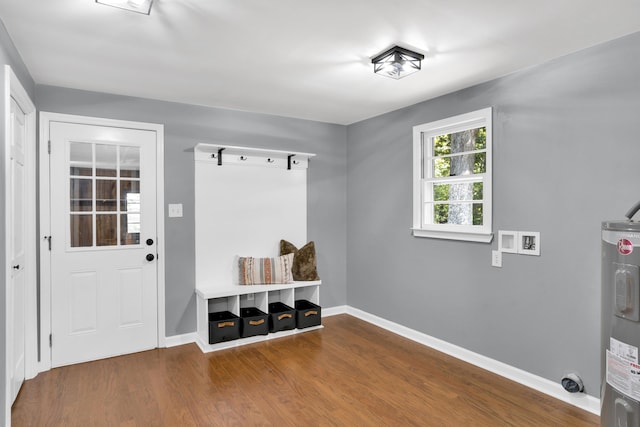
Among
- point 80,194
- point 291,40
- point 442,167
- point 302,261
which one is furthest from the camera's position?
point 302,261

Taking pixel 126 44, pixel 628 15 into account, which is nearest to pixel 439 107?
pixel 628 15

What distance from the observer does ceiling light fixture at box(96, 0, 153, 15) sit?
6.27 ft

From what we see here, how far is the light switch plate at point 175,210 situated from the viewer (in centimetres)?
372

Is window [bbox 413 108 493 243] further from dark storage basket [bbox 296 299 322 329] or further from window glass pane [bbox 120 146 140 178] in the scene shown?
window glass pane [bbox 120 146 140 178]

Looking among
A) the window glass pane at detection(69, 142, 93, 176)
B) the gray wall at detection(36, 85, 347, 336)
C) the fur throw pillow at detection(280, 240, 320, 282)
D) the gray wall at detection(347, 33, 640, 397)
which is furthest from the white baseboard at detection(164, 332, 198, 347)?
the gray wall at detection(347, 33, 640, 397)

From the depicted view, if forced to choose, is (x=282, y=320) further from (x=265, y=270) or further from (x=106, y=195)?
(x=106, y=195)

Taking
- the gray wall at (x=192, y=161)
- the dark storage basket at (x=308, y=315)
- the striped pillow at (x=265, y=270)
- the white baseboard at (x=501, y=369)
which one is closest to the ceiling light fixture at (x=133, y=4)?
the gray wall at (x=192, y=161)

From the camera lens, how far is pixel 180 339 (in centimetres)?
375

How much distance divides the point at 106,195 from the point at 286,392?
233 cm

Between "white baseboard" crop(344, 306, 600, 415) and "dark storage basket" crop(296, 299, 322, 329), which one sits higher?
"dark storage basket" crop(296, 299, 322, 329)

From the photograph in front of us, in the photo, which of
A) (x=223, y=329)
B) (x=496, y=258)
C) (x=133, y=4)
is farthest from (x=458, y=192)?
(x=133, y=4)

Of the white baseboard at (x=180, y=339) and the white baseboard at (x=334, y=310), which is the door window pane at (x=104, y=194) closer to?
the white baseboard at (x=180, y=339)

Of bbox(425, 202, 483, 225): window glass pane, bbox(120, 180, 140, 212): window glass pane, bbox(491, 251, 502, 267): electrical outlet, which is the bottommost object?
bbox(491, 251, 502, 267): electrical outlet

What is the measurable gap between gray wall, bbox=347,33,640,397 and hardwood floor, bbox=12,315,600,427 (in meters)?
0.35
